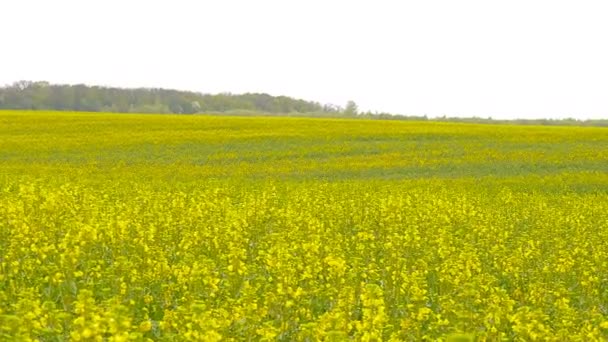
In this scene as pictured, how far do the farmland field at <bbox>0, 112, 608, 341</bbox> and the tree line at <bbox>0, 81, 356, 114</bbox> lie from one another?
2158 inches

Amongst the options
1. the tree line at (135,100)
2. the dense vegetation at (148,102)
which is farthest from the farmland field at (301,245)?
the tree line at (135,100)

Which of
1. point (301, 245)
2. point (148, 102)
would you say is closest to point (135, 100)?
point (148, 102)

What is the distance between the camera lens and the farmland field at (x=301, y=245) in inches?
259

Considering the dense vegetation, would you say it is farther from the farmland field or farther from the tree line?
the farmland field

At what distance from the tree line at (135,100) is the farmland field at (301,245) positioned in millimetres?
54808

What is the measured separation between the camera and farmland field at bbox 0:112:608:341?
6570 mm

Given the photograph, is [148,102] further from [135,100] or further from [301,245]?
[301,245]

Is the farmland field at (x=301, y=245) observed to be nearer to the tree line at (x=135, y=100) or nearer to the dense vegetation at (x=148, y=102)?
the dense vegetation at (x=148, y=102)

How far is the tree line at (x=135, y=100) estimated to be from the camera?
8944 centimetres

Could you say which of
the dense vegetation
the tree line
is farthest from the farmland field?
the tree line

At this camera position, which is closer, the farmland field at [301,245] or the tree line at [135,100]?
the farmland field at [301,245]

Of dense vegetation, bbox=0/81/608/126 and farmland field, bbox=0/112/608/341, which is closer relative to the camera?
farmland field, bbox=0/112/608/341

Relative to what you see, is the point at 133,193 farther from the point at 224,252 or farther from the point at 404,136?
the point at 404,136

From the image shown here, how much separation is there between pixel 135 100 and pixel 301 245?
9220 cm
